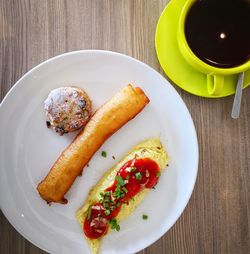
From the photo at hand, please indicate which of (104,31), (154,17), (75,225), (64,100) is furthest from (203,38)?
(75,225)

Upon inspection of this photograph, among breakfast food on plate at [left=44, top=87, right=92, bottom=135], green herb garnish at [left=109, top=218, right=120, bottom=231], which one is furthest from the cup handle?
green herb garnish at [left=109, top=218, right=120, bottom=231]

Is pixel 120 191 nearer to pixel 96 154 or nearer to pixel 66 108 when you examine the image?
pixel 96 154

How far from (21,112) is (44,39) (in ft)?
0.92

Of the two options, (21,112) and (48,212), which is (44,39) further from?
(48,212)

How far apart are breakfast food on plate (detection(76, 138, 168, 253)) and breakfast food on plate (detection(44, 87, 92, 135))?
0.22 meters

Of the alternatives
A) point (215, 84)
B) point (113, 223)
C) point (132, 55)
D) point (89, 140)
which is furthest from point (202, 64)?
point (113, 223)

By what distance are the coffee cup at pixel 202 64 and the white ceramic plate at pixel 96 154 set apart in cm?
12

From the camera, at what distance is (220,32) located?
1517mm

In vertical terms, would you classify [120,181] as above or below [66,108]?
below

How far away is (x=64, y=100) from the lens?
4.96 feet

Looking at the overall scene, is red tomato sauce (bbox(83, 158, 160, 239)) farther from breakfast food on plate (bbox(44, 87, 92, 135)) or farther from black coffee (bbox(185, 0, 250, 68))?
black coffee (bbox(185, 0, 250, 68))

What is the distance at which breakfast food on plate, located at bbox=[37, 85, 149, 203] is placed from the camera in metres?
1.53

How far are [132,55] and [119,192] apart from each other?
1.60 ft

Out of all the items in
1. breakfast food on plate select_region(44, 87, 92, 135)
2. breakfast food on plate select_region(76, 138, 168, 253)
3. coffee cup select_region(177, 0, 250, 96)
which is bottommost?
breakfast food on plate select_region(76, 138, 168, 253)
